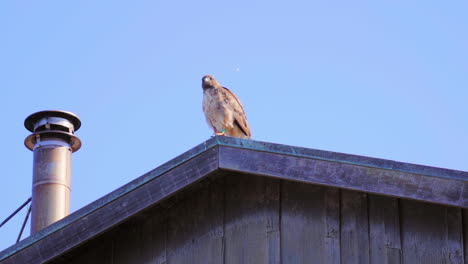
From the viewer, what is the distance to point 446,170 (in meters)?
6.07

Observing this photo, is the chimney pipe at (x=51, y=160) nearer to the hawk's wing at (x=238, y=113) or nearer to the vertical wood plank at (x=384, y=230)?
the hawk's wing at (x=238, y=113)

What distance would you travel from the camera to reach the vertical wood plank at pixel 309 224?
20.7ft

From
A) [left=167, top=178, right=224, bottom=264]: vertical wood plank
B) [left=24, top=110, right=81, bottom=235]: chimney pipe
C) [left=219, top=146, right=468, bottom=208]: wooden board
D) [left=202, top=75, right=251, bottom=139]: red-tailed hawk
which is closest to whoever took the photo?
[left=219, top=146, right=468, bottom=208]: wooden board

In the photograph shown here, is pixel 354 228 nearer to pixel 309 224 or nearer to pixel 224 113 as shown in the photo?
pixel 309 224

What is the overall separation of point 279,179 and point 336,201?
43 centimetres

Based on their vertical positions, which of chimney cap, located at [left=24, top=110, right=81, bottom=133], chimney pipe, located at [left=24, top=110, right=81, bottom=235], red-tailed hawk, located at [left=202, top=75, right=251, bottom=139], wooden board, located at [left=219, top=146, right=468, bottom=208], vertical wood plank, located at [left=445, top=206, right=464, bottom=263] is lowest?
vertical wood plank, located at [left=445, top=206, right=464, bottom=263]

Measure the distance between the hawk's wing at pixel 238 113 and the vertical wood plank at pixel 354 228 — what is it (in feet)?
23.5

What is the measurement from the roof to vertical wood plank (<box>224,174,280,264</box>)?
0.76 ft

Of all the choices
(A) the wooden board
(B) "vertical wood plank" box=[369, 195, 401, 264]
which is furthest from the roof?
(B) "vertical wood plank" box=[369, 195, 401, 264]

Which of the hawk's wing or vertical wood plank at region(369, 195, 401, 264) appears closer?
vertical wood plank at region(369, 195, 401, 264)

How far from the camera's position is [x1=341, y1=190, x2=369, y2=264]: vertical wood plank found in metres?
6.23

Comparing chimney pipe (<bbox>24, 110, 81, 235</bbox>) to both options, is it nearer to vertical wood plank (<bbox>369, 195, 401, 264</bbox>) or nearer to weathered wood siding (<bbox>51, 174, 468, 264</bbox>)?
weathered wood siding (<bbox>51, 174, 468, 264</bbox>)

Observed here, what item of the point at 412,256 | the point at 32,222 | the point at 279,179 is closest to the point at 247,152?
the point at 279,179

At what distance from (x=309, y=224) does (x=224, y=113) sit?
7040 mm
